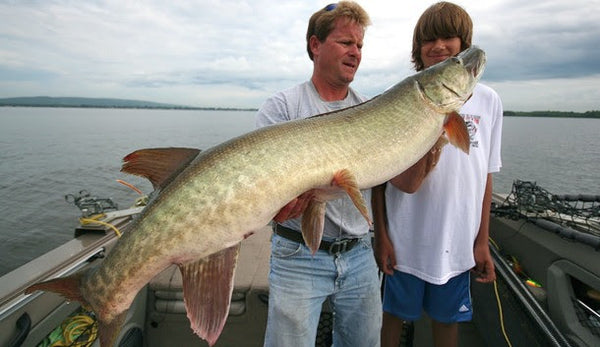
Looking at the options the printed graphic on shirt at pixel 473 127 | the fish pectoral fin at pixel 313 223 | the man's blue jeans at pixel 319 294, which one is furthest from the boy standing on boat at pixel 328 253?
the printed graphic on shirt at pixel 473 127

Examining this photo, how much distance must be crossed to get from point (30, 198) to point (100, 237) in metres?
11.0

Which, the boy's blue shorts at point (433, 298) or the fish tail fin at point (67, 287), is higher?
the fish tail fin at point (67, 287)

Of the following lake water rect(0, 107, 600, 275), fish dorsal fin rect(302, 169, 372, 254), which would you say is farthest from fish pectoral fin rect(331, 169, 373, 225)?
lake water rect(0, 107, 600, 275)

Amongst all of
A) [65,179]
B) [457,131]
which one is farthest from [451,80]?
[65,179]

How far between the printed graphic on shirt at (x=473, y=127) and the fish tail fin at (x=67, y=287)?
246 centimetres

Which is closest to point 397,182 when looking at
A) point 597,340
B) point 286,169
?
point 286,169

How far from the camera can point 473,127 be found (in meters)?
2.43

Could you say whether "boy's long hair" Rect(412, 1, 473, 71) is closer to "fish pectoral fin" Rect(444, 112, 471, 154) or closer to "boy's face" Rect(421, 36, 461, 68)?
"boy's face" Rect(421, 36, 461, 68)

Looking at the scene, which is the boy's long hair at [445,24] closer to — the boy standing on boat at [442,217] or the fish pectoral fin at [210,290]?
the boy standing on boat at [442,217]

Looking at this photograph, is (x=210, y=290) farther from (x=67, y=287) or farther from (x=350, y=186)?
(x=350, y=186)

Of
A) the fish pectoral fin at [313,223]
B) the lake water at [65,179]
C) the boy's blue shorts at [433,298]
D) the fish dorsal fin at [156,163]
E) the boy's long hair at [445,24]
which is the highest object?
the boy's long hair at [445,24]

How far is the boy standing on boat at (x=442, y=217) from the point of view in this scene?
2.37 meters

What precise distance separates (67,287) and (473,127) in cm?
258

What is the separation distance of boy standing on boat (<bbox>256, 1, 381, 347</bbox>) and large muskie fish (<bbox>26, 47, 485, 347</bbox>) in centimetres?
35
